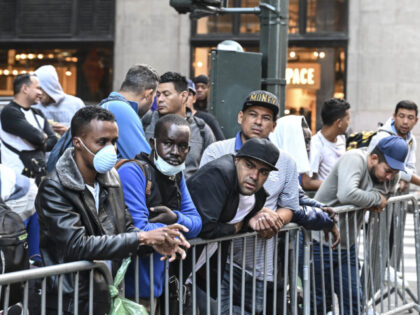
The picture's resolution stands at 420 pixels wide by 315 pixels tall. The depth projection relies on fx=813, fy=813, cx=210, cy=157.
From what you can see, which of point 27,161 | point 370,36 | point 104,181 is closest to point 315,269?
point 104,181

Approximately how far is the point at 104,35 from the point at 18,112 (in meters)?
12.2

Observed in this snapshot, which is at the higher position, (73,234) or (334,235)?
(73,234)

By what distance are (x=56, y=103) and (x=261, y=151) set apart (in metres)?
4.41

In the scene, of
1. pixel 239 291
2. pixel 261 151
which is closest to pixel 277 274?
pixel 239 291

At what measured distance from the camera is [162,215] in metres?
4.95

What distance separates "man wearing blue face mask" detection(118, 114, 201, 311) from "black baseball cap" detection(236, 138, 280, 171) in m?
0.43

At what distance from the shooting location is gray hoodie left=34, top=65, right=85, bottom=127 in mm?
8898

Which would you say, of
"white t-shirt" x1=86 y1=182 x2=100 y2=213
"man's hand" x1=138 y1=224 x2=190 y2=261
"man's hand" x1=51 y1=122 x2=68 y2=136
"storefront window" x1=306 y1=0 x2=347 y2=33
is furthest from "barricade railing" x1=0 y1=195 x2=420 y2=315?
"storefront window" x1=306 y1=0 x2=347 y2=33

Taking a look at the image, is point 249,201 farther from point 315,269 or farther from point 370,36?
point 370,36

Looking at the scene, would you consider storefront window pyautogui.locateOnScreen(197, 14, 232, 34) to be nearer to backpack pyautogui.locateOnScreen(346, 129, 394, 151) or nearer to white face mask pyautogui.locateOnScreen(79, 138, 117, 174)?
backpack pyautogui.locateOnScreen(346, 129, 394, 151)

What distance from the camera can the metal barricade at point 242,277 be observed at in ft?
17.0

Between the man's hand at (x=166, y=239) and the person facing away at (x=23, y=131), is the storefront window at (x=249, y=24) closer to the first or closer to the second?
the person facing away at (x=23, y=131)

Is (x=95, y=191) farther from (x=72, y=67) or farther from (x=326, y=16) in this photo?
(x=72, y=67)

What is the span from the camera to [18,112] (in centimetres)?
839
